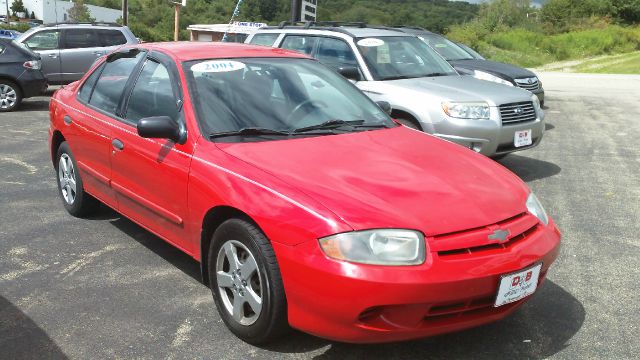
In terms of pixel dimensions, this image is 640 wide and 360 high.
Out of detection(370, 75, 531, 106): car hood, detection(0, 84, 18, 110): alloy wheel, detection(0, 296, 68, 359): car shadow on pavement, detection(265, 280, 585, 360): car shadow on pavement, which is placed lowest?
detection(0, 84, 18, 110): alloy wheel

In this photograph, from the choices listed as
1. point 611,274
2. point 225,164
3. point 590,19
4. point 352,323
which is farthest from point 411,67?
point 590,19

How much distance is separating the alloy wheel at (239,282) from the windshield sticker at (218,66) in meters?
1.35

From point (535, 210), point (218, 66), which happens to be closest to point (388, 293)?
point (535, 210)

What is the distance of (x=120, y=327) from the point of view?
3584mm

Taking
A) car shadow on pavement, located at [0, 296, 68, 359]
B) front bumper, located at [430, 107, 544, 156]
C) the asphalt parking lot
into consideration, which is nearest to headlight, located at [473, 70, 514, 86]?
front bumper, located at [430, 107, 544, 156]

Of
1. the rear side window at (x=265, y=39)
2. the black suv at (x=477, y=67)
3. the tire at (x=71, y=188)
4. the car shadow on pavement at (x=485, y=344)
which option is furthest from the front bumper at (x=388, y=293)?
the black suv at (x=477, y=67)

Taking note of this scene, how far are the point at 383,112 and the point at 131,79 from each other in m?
1.85

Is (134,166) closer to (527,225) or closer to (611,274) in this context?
(527,225)

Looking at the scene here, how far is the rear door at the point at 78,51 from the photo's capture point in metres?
14.5

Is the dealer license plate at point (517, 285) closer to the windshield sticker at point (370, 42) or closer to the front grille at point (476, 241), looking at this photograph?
the front grille at point (476, 241)

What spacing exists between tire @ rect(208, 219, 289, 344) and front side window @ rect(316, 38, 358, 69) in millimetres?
4750

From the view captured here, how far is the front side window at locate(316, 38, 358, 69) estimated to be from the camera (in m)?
7.88

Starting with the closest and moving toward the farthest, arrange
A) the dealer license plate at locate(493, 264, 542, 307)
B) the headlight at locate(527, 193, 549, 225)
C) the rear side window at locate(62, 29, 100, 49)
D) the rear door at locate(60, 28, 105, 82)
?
the dealer license plate at locate(493, 264, 542, 307) → the headlight at locate(527, 193, 549, 225) → the rear door at locate(60, 28, 105, 82) → the rear side window at locate(62, 29, 100, 49)

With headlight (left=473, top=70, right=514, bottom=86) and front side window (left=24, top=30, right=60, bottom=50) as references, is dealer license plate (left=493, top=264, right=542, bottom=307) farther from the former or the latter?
front side window (left=24, top=30, right=60, bottom=50)
